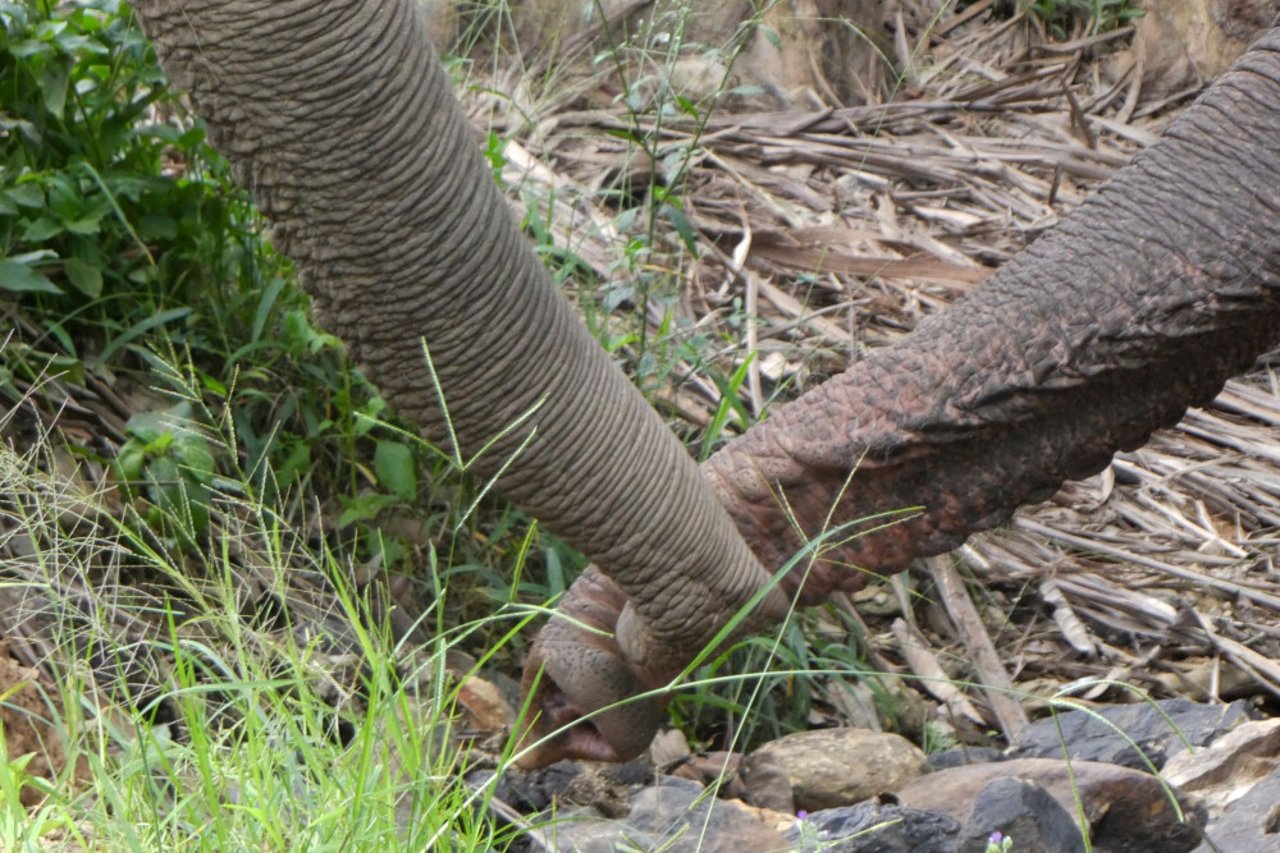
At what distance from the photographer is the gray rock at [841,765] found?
9.21 feet

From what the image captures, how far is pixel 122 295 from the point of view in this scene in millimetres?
3398

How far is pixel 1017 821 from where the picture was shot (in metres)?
2.07

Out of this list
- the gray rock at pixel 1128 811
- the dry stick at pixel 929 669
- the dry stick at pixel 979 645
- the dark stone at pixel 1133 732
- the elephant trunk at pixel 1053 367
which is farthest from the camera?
the dry stick at pixel 929 669

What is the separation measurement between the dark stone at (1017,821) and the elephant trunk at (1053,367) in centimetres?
45

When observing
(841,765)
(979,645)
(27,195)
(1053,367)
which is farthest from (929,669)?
(27,195)

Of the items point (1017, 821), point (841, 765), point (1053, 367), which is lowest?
point (841, 765)

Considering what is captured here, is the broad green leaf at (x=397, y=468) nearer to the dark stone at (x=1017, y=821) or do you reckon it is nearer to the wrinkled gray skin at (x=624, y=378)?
the wrinkled gray skin at (x=624, y=378)

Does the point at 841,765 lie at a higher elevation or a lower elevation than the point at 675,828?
lower

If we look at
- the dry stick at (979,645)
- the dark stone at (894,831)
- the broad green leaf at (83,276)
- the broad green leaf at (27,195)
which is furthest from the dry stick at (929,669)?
the broad green leaf at (27,195)

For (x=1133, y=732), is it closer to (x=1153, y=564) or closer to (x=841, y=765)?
(x=841, y=765)

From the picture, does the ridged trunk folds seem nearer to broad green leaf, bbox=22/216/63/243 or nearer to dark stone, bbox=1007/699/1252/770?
dark stone, bbox=1007/699/1252/770

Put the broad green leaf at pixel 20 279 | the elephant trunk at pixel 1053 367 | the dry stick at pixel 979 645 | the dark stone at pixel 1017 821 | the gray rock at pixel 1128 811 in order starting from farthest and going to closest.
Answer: the dry stick at pixel 979 645 → the broad green leaf at pixel 20 279 → the elephant trunk at pixel 1053 367 → the gray rock at pixel 1128 811 → the dark stone at pixel 1017 821

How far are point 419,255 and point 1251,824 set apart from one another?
4.17 ft

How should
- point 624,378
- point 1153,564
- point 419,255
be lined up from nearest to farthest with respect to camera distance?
point 419,255 → point 624,378 → point 1153,564
